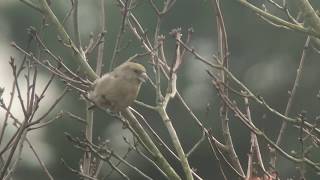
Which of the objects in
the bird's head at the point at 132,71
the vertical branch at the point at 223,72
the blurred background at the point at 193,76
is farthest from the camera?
the blurred background at the point at 193,76

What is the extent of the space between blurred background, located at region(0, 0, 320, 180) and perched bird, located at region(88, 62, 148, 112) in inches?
249

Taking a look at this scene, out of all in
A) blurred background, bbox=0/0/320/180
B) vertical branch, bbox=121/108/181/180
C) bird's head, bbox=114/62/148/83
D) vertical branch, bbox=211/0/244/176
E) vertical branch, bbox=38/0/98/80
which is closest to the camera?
vertical branch, bbox=121/108/181/180

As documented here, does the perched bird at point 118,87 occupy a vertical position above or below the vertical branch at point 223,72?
above

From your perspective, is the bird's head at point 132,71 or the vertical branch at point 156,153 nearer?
the vertical branch at point 156,153

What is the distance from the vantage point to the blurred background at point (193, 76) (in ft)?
41.1

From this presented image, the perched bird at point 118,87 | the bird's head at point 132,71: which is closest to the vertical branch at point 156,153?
the perched bird at point 118,87

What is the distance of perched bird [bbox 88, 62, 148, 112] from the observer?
15.9 feet

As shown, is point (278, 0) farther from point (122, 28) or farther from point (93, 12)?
point (122, 28)

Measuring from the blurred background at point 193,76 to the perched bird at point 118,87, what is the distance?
6.33 meters

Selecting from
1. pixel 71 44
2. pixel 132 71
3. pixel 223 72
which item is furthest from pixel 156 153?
pixel 132 71

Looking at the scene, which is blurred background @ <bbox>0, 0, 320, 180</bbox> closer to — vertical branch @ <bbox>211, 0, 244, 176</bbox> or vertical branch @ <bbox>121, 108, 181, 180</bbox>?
vertical branch @ <bbox>121, 108, 181, 180</bbox>

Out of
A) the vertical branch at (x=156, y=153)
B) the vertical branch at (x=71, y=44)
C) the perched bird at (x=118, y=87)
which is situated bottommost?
the vertical branch at (x=156, y=153)

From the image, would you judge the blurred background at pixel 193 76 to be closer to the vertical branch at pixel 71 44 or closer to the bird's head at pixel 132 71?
the bird's head at pixel 132 71

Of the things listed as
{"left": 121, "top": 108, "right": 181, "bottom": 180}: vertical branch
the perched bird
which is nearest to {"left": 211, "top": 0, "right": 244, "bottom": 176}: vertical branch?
{"left": 121, "top": 108, "right": 181, "bottom": 180}: vertical branch
